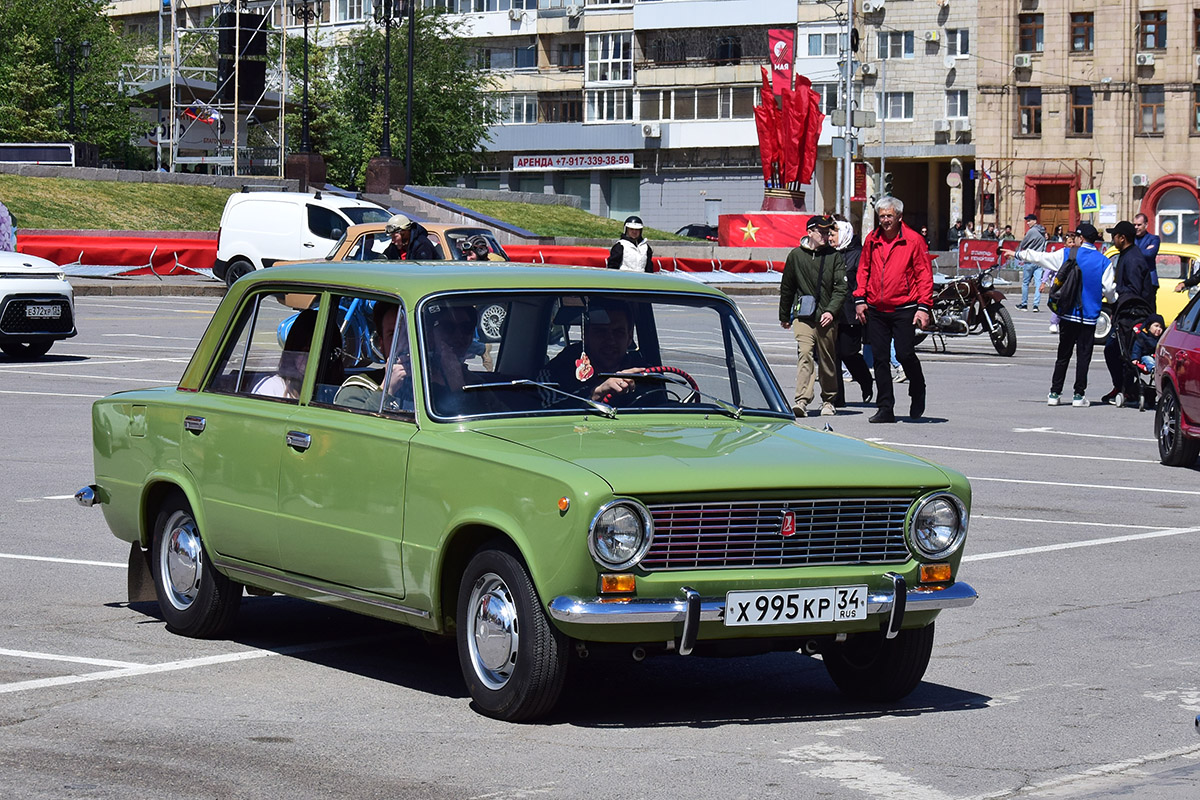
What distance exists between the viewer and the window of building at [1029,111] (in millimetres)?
81125

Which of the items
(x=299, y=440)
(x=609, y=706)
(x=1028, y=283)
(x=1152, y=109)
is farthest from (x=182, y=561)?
(x=1152, y=109)

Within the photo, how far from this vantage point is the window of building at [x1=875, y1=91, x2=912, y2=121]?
86.1 meters

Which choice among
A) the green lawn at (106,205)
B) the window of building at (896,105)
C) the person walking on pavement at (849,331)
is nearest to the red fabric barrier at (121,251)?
the green lawn at (106,205)

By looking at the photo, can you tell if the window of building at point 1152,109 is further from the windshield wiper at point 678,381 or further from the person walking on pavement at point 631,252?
the windshield wiper at point 678,381

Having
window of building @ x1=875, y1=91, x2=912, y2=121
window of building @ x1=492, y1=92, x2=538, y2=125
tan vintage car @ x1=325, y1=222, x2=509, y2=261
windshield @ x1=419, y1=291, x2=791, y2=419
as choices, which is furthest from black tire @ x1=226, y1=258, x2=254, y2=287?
window of building @ x1=492, y1=92, x2=538, y2=125

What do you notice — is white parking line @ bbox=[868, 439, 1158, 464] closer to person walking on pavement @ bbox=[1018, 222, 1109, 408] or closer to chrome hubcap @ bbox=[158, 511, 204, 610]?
person walking on pavement @ bbox=[1018, 222, 1109, 408]

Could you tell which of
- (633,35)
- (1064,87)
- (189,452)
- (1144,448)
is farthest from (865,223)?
(189,452)

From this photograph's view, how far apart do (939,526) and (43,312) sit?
17990mm

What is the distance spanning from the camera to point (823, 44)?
87.8 m

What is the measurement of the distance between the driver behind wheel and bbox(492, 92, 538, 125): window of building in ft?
298

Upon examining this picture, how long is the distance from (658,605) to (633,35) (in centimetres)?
8903

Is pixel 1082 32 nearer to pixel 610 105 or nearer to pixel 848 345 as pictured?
pixel 610 105

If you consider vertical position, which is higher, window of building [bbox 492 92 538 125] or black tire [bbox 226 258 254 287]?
window of building [bbox 492 92 538 125]

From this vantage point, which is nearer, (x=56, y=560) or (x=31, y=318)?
(x=56, y=560)
